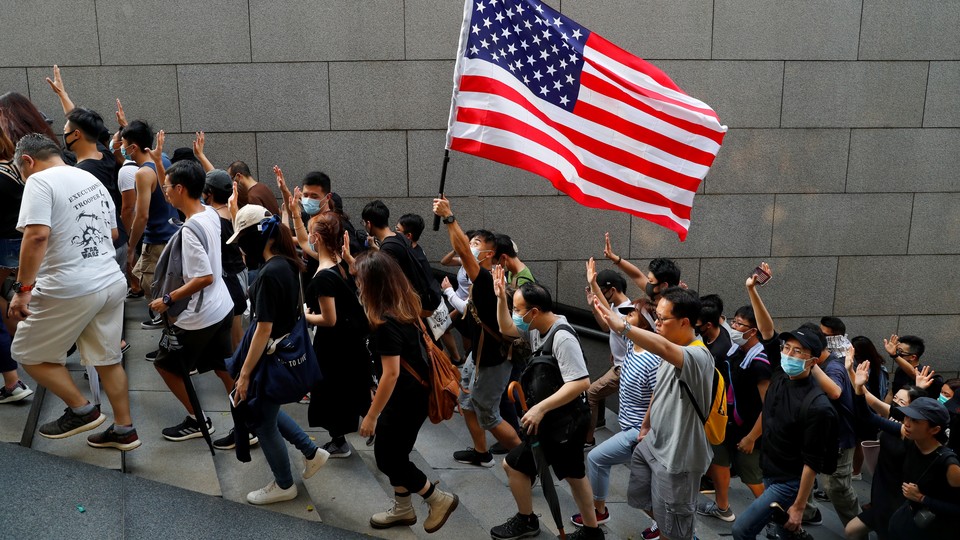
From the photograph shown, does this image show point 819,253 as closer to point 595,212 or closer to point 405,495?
point 595,212

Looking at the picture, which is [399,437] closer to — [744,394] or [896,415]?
[744,394]

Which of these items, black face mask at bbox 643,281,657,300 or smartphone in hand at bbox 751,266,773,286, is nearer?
smartphone in hand at bbox 751,266,773,286

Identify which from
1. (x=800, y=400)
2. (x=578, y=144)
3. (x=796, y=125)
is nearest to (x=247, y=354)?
(x=578, y=144)

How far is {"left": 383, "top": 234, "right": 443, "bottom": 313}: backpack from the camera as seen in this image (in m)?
5.84

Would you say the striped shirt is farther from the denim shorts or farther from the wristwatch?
the denim shorts

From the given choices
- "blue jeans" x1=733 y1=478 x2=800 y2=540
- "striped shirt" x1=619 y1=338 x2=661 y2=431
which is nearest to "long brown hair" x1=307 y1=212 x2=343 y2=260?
"striped shirt" x1=619 y1=338 x2=661 y2=431

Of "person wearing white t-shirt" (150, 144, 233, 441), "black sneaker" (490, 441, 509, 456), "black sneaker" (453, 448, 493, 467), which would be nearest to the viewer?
"person wearing white t-shirt" (150, 144, 233, 441)

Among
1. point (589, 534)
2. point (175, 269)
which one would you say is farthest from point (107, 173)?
point (589, 534)

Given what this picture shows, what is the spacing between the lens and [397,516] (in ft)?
15.7

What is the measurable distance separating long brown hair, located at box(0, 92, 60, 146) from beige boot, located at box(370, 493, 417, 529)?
3.34 meters

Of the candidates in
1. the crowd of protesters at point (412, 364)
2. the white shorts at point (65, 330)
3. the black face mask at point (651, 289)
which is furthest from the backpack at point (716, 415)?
the white shorts at point (65, 330)

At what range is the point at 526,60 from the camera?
16.7ft

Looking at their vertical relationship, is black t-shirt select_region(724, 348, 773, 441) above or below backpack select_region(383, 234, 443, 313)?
below

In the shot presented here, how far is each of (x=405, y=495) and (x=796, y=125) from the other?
21.8ft
